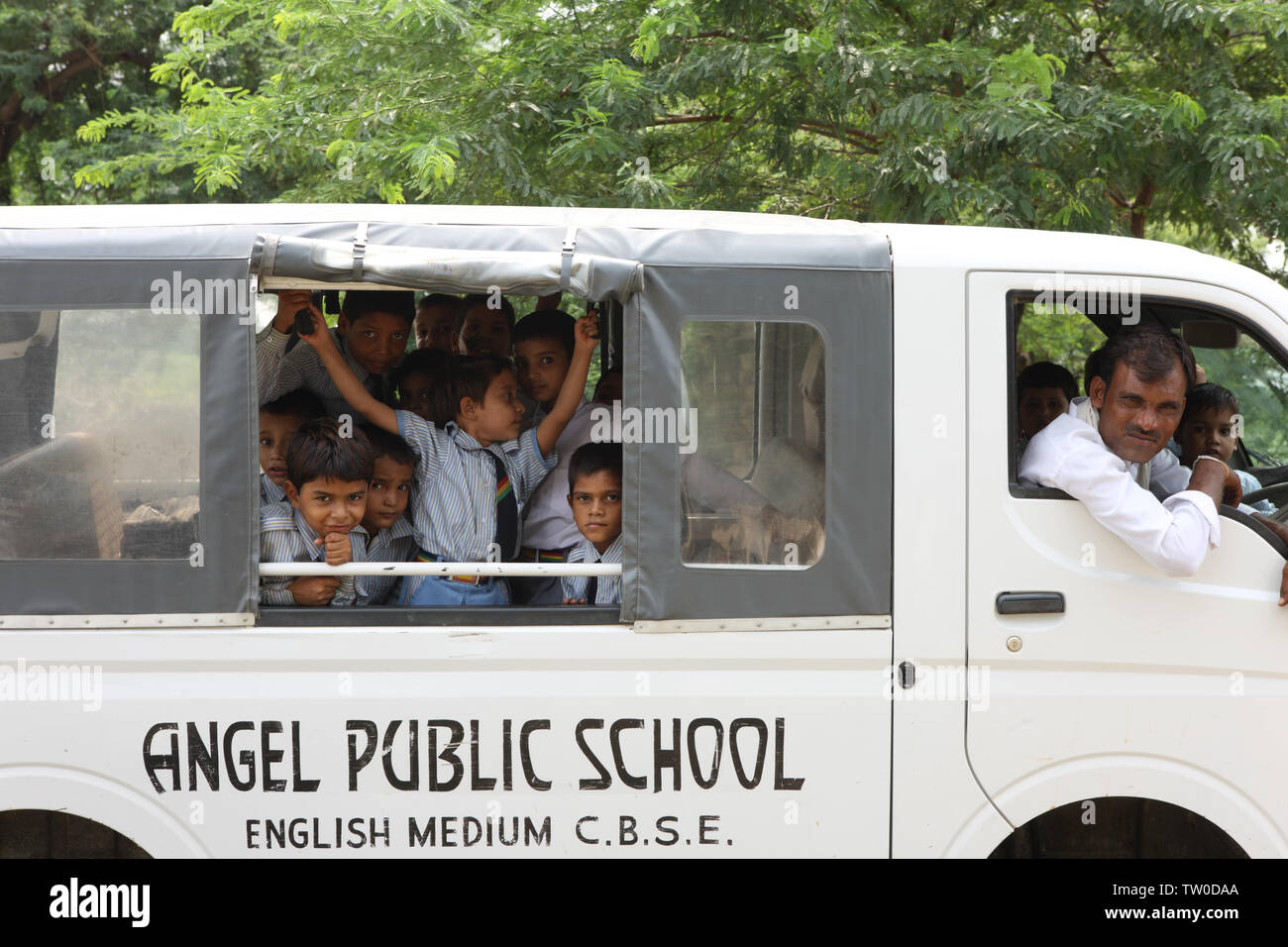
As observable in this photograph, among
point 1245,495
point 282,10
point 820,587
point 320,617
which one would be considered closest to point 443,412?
point 320,617

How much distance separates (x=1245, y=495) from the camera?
3.98 m

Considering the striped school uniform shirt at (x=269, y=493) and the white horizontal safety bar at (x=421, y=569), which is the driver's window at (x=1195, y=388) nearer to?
the white horizontal safety bar at (x=421, y=569)

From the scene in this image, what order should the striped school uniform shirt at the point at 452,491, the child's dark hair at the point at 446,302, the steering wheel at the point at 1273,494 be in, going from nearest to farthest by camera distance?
the striped school uniform shirt at the point at 452,491, the steering wheel at the point at 1273,494, the child's dark hair at the point at 446,302

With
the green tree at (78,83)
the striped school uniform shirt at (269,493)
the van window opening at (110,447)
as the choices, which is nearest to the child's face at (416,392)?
the striped school uniform shirt at (269,493)

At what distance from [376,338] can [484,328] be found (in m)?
0.39

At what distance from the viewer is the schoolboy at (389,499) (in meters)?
3.28

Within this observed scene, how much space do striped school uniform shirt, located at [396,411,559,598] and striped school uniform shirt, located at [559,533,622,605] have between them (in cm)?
24

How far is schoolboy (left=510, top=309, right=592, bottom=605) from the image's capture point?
3.36 meters

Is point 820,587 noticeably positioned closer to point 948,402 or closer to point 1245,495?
point 948,402

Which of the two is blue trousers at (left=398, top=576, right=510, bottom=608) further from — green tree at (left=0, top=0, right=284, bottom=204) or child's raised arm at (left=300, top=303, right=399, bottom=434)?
green tree at (left=0, top=0, right=284, bottom=204)

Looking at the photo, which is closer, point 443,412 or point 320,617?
point 320,617

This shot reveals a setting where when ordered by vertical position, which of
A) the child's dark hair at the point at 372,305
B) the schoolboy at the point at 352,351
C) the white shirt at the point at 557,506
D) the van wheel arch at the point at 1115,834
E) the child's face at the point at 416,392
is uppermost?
the child's dark hair at the point at 372,305

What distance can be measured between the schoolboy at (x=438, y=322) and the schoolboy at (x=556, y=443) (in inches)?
17.3

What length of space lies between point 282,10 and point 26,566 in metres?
3.72
